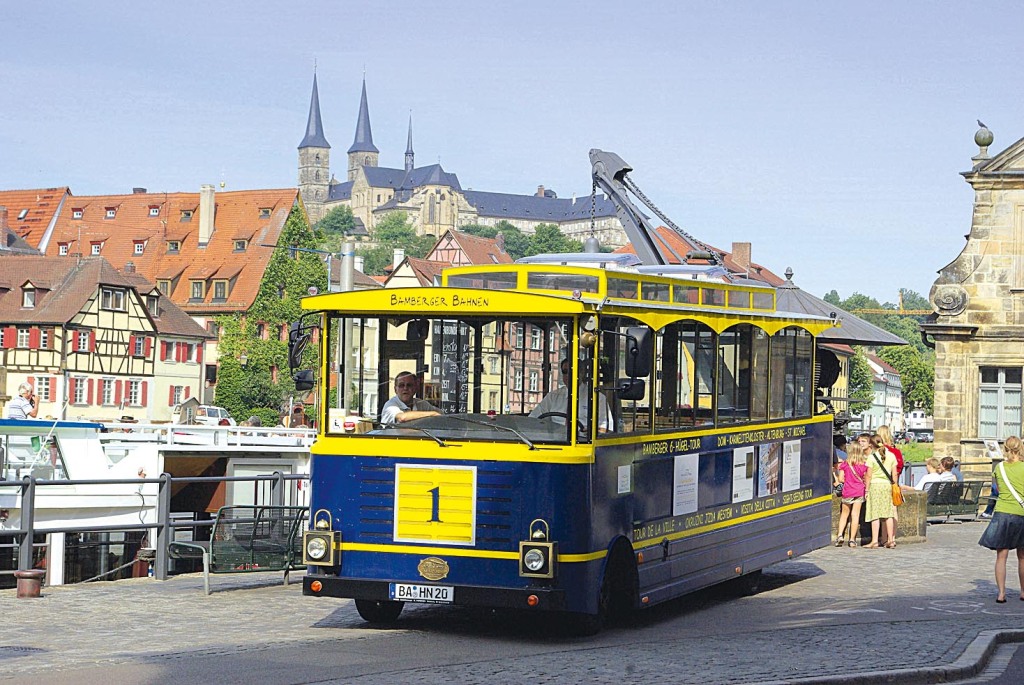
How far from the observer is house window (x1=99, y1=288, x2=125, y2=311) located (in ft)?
281

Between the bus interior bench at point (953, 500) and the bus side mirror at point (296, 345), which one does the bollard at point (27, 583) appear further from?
the bus interior bench at point (953, 500)

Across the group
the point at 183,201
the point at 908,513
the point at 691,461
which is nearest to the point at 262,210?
the point at 183,201

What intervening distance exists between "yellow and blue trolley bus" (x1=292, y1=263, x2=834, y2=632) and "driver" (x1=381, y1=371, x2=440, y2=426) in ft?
0.04

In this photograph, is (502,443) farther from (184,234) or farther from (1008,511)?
(184,234)

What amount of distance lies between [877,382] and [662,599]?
188 m

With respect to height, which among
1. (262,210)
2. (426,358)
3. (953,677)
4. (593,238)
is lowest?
(953,677)

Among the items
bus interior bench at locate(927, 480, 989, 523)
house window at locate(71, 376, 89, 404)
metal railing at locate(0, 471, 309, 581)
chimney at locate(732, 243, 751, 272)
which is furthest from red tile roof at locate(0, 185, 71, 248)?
metal railing at locate(0, 471, 309, 581)

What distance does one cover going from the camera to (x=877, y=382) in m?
198

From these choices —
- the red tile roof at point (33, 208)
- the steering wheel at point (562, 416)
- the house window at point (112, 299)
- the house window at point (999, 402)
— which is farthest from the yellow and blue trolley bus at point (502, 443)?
the red tile roof at point (33, 208)

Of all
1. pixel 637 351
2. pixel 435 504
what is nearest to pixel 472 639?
pixel 435 504

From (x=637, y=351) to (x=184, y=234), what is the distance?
336 ft

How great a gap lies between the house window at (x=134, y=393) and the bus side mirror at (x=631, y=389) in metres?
76.5

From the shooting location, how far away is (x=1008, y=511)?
660 inches

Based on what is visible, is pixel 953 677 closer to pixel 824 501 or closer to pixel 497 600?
pixel 497 600
